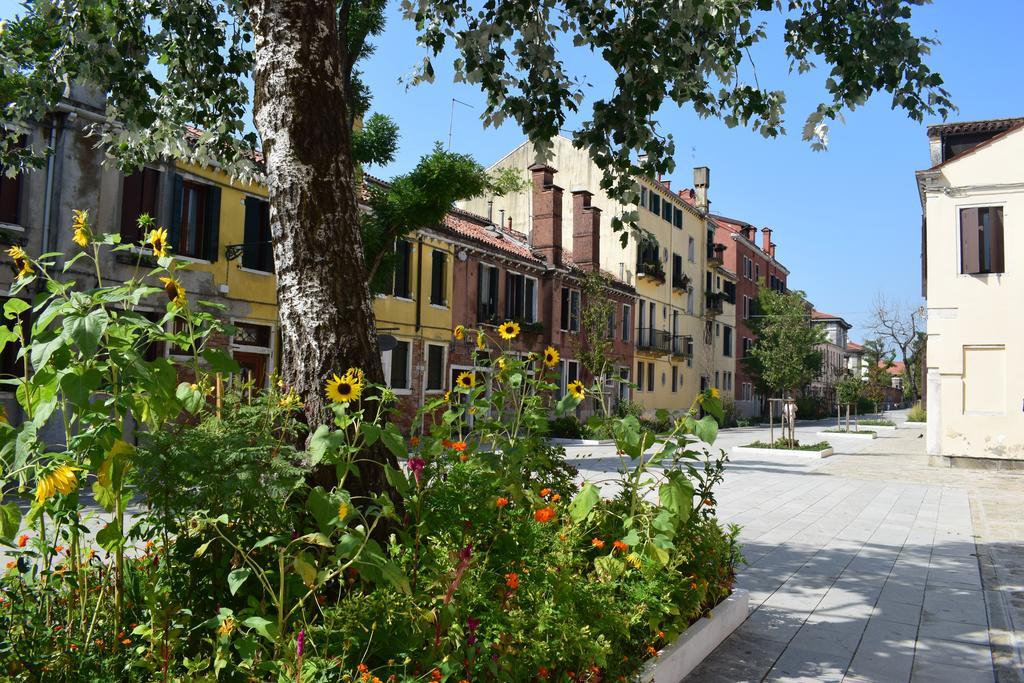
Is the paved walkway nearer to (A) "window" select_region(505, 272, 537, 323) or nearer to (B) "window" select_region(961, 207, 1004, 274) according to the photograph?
(B) "window" select_region(961, 207, 1004, 274)

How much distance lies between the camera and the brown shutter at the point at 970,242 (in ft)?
58.7

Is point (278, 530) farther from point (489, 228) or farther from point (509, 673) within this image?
point (489, 228)

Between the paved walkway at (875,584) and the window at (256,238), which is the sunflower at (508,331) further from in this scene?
the window at (256,238)

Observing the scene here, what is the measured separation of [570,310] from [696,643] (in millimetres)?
26420

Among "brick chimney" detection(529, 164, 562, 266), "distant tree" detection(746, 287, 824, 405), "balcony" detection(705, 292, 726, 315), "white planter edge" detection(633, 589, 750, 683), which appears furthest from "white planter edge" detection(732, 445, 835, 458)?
"balcony" detection(705, 292, 726, 315)

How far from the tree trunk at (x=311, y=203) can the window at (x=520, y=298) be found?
22060 mm

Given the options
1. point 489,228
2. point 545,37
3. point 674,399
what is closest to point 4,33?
point 545,37

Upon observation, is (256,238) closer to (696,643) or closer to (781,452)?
(781,452)

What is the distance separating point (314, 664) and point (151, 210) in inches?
562

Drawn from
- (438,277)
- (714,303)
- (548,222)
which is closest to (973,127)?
(548,222)

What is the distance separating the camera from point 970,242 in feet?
59.1

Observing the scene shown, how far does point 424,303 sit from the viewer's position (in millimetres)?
22219

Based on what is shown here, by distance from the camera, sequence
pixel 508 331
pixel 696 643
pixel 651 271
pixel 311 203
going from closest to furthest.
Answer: pixel 311 203 < pixel 696 643 < pixel 508 331 < pixel 651 271

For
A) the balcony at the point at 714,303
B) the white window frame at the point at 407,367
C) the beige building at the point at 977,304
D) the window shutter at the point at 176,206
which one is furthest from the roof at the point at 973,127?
the balcony at the point at 714,303
